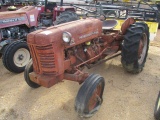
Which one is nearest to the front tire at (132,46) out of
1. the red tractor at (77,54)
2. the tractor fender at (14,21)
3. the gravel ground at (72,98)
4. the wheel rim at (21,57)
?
the red tractor at (77,54)

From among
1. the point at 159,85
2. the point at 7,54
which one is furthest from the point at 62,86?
the point at 159,85

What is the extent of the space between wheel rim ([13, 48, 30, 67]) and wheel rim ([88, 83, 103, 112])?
7.27ft

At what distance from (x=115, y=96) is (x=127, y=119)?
62 cm

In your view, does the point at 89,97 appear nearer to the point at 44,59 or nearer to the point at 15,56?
the point at 44,59

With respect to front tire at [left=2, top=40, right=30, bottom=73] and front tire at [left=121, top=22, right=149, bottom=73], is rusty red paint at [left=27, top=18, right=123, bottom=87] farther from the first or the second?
front tire at [left=2, top=40, right=30, bottom=73]

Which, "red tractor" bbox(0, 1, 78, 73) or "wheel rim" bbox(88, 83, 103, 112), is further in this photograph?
"red tractor" bbox(0, 1, 78, 73)

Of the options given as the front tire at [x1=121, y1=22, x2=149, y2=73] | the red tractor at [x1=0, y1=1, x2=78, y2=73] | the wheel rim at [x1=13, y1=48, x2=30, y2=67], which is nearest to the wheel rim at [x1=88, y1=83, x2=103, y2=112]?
the front tire at [x1=121, y1=22, x2=149, y2=73]

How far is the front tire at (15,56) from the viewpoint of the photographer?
163 inches

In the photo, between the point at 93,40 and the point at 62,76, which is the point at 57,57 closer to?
the point at 62,76

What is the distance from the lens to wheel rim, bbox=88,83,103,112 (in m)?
2.82

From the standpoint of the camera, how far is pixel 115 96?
11.3 feet

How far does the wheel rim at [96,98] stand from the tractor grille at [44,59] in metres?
0.66

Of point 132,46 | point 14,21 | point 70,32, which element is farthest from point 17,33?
point 132,46

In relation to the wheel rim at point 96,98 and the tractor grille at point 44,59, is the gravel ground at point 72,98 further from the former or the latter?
the tractor grille at point 44,59
